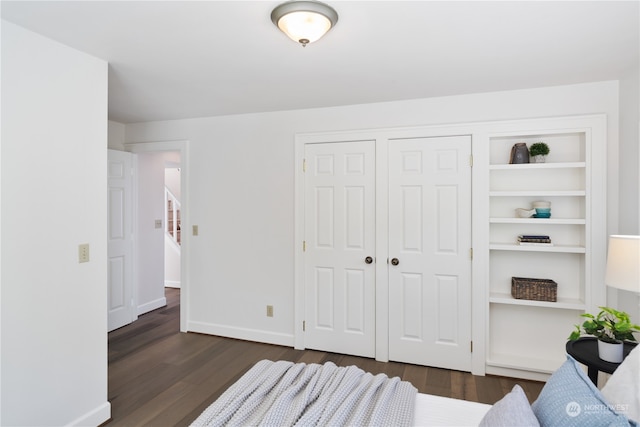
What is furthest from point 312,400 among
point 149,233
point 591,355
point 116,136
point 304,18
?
point 116,136

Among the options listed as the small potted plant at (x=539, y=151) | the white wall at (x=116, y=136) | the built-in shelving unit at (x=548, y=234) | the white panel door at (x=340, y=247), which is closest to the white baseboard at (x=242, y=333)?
the white panel door at (x=340, y=247)

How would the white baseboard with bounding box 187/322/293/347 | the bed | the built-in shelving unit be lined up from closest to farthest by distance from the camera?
the bed → the built-in shelving unit → the white baseboard with bounding box 187/322/293/347

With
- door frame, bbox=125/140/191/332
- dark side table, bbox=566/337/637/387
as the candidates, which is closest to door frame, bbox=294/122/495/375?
dark side table, bbox=566/337/637/387

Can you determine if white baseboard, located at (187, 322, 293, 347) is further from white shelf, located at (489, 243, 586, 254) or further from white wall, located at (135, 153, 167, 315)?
white shelf, located at (489, 243, 586, 254)

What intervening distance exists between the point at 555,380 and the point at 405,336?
1.94 meters

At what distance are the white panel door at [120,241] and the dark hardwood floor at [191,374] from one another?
0.31 m

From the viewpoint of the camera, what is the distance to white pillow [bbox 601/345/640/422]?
4.01 ft

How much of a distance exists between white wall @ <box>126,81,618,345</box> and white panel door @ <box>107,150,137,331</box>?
471 millimetres

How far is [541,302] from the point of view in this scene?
2.79 m

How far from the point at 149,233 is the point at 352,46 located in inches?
149

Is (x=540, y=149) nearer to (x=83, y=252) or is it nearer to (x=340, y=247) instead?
(x=340, y=247)

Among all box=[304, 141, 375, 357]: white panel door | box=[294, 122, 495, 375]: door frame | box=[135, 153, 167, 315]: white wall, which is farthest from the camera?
box=[135, 153, 167, 315]: white wall

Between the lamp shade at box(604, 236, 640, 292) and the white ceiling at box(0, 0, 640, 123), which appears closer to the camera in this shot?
the white ceiling at box(0, 0, 640, 123)

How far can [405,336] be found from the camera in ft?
10.5
